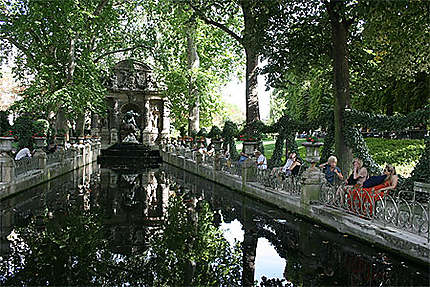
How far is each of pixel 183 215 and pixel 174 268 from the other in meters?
4.32

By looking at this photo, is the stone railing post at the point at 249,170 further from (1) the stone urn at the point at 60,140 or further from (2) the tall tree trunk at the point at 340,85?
(1) the stone urn at the point at 60,140

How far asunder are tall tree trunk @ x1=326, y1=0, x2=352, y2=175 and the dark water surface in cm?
371

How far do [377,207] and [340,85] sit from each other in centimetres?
687

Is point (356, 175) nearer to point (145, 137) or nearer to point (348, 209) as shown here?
point (348, 209)

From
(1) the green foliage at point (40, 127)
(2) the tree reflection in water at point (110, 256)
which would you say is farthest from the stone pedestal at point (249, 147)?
(1) the green foliage at point (40, 127)

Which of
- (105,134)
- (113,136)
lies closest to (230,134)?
(113,136)

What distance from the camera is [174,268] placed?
6.65 m

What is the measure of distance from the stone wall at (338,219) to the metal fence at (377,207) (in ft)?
0.41

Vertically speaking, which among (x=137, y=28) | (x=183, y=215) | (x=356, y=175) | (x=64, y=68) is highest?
(x=137, y=28)

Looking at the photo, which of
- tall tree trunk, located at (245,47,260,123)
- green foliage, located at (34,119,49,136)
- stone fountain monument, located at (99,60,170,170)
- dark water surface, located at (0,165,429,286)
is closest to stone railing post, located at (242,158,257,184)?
dark water surface, located at (0,165,429,286)

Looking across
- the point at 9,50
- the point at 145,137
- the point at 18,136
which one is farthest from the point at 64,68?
the point at 145,137

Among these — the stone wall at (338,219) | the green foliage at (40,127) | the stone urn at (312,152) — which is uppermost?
the green foliage at (40,127)

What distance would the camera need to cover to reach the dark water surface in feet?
20.3

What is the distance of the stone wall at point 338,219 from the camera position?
6.89 m
